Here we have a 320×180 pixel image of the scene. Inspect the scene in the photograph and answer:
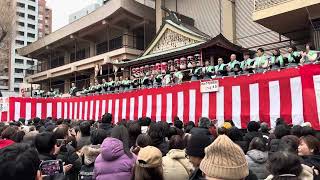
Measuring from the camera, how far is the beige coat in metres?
3.21

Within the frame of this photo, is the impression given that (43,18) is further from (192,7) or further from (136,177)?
(136,177)

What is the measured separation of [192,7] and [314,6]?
9437 millimetres

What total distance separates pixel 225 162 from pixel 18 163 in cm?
120

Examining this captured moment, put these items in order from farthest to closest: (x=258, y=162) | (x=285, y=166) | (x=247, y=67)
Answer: (x=247, y=67) → (x=258, y=162) → (x=285, y=166)

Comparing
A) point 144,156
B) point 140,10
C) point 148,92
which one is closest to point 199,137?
point 144,156

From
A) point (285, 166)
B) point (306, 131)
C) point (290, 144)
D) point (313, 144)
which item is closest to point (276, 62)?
point (306, 131)

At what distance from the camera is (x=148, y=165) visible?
294 cm

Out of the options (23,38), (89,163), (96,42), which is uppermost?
(23,38)

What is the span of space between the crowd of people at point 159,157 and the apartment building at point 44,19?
84401 mm

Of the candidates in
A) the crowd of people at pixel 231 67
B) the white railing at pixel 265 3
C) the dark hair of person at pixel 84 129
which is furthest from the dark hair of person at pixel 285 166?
the white railing at pixel 265 3

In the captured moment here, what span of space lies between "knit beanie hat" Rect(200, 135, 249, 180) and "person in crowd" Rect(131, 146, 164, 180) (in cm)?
102

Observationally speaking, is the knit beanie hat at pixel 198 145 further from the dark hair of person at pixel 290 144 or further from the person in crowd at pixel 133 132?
the person in crowd at pixel 133 132

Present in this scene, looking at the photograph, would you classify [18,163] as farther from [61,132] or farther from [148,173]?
[61,132]

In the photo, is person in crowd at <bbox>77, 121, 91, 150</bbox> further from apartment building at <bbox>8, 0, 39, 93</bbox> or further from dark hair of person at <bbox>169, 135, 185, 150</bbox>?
apartment building at <bbox>8, 0, 39, 93</bbox>
